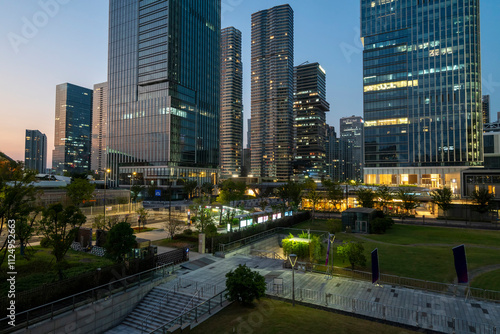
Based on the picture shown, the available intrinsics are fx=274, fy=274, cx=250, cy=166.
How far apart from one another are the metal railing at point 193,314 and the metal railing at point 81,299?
5083 millimetres

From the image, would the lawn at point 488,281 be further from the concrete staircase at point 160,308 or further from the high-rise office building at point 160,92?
the high-rise office building at point 160,92

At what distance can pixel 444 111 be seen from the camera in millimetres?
110062

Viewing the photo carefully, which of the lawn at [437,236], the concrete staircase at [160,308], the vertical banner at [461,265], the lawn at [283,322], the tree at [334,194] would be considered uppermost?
the tree at [334,194]

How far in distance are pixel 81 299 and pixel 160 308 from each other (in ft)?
17.6

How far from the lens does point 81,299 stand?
60.2ft

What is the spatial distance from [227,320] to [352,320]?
761 cm

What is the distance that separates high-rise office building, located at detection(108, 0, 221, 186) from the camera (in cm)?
11700

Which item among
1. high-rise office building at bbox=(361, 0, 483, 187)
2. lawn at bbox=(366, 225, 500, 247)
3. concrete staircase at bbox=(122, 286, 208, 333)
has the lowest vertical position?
concrete staircase at bbox=(122, 286, 208, 333)

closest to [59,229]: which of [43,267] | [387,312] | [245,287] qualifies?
[43,267]

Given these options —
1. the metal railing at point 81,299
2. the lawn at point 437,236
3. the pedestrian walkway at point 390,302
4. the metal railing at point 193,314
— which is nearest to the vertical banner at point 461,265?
the pedestrian walkway at point 390,302

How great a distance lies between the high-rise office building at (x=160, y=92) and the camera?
11700 centimetres

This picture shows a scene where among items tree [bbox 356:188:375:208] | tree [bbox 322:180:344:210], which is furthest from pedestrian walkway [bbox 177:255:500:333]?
tree [bbox 322:180:344:210]

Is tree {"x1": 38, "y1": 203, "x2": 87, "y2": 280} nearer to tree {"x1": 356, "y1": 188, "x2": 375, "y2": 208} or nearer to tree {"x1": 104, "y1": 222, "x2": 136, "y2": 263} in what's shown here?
tree {"x1": 104, "y1": 222, "x2": 136, "y2": 263}

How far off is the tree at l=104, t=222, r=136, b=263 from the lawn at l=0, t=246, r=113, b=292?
2069mm
